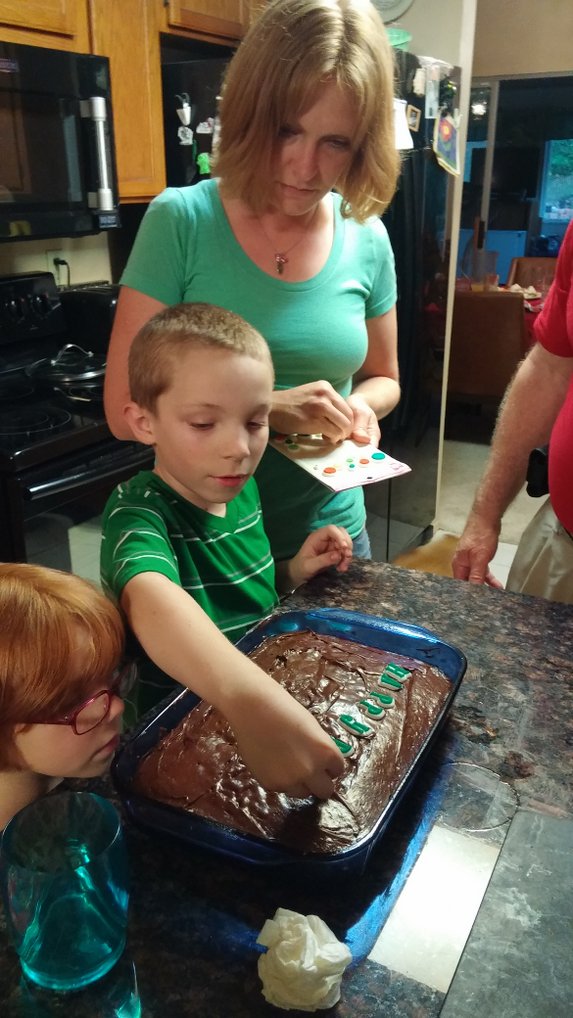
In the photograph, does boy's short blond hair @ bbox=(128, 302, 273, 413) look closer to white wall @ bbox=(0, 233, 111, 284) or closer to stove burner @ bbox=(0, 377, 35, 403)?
stove burner @ bbox=(0, 377, 35, 403)

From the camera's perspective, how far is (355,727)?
2.60ft

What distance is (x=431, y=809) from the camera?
73cm

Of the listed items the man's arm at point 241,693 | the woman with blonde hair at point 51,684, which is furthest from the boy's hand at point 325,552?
the woman with blonde hair at point 51,684

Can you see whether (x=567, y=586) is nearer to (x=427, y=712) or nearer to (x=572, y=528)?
(x=572, y=528)

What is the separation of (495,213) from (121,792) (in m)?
6.21

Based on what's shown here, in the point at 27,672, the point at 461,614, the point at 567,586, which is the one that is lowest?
the point at 567,586

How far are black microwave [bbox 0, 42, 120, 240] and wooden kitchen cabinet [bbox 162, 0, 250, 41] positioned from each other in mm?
459

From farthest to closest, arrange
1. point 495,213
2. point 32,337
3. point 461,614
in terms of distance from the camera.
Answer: point 495,213
point 32,337
point 461,614

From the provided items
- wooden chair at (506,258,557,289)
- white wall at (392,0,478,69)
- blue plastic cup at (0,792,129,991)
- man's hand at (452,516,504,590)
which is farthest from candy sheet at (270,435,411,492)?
wooden chair at (506,258,557,289)

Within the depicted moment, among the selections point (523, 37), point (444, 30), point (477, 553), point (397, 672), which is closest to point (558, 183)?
point (523, 37)

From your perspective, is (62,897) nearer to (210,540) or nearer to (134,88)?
(210,540)

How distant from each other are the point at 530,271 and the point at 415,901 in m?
5.97

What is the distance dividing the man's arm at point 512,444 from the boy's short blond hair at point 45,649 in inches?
35.3

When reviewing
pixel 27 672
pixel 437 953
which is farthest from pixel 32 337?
pixel 437 953
